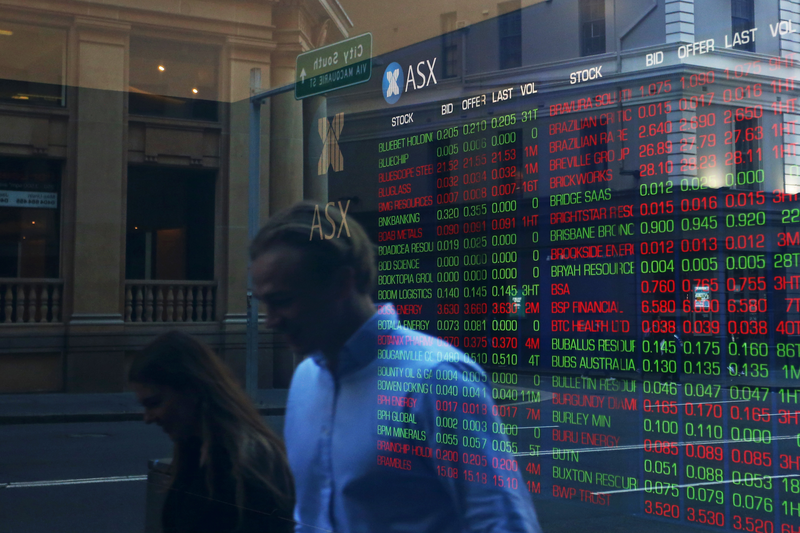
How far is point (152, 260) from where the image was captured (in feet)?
11.7

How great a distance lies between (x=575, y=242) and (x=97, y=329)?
7.79ft

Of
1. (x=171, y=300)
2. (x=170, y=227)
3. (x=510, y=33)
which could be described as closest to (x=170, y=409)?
(x=171, y=300)

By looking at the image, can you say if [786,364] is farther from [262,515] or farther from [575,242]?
[262,515]

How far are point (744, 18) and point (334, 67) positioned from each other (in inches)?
73.8

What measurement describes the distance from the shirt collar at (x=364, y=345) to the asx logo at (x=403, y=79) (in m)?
0.83

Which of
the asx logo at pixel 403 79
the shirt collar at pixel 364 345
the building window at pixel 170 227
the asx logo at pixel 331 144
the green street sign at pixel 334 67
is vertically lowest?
the shirt collar at pixel 364 345

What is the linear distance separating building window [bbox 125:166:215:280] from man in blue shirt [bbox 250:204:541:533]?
12.6 inches

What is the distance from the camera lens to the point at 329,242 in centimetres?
316

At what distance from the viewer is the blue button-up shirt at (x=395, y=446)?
2.51 m

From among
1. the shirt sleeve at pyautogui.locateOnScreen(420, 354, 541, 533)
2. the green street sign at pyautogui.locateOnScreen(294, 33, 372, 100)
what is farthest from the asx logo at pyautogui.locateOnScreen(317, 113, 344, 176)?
the shirt sleeve at pyautogui.locateOnScreen(420, 354, 541, 533)

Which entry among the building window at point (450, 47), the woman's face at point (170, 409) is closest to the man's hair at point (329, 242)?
the building window at point (450, 47)

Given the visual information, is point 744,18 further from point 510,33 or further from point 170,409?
point 170,409

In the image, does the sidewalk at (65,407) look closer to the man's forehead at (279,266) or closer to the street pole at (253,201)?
the street pole at (253,201)

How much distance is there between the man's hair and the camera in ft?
10.1
